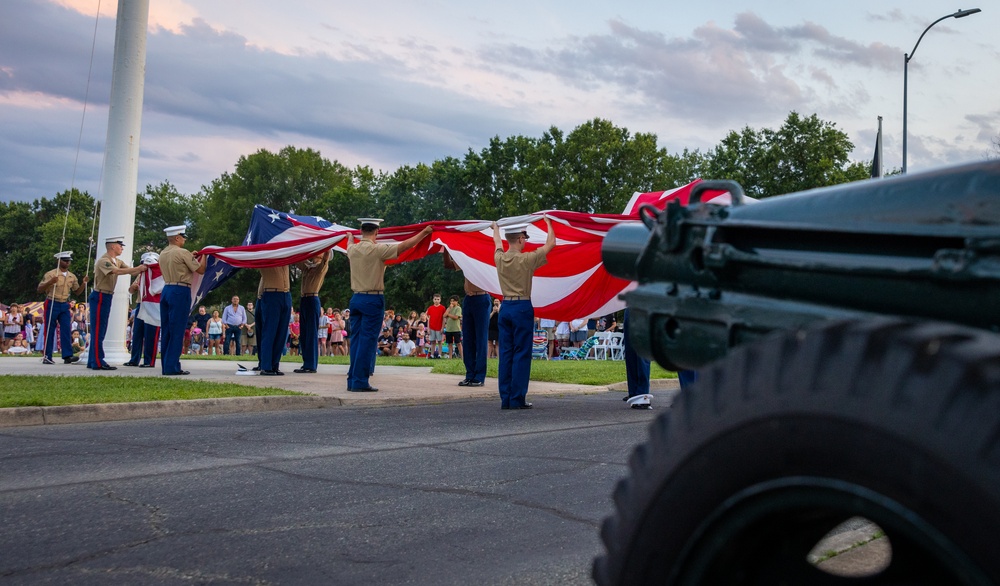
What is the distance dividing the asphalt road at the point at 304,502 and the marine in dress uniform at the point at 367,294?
3391 millimetres

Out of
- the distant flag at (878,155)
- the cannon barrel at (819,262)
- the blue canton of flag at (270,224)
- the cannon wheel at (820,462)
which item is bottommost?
the cannon wheel at (820,462)

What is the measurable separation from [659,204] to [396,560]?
877cm

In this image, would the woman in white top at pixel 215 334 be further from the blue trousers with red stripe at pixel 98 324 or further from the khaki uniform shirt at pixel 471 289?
the khaki uniform shirt at pixel 471 289

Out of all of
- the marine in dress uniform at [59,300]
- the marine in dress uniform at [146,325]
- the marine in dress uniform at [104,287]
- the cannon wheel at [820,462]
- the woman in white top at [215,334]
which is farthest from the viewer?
the woman in white top at [215,334]

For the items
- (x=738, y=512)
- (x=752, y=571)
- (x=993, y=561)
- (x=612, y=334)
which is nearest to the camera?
(x=993, y=561)

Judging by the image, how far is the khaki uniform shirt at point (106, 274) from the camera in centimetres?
1650

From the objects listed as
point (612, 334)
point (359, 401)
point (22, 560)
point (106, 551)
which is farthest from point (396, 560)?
point (612, 334)

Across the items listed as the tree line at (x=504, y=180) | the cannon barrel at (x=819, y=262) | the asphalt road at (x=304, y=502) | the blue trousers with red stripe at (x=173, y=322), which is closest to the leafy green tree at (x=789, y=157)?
the tree line at (x=504, y=180)

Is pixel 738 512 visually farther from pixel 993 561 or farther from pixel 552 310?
pixel 552 310

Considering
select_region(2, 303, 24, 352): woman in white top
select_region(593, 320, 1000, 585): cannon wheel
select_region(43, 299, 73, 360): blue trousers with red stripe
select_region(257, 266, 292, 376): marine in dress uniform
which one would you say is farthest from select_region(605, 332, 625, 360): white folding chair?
select_region(593, 320, 1000, 585): cannon wheel

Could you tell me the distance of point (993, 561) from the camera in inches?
46.8

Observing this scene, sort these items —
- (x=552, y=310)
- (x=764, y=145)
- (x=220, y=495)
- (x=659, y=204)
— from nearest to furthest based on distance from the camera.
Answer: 1. (x=220, y=495)
2. (x=659, y=204)
3. (x=552, y=310)
4. (x=764, y=145)

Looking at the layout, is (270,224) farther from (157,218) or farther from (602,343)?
(157,218)

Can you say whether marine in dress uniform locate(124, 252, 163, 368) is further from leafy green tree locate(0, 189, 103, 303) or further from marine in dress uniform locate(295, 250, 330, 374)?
leafy green tree locate(0, 189, 103, 303)
